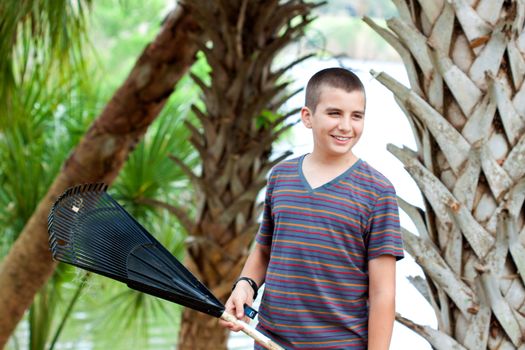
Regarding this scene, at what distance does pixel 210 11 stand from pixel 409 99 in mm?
1808

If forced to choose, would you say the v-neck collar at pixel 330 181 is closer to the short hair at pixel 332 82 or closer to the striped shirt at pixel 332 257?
the striped shirt at pixel 332 257

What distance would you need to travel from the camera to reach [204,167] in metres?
3.67

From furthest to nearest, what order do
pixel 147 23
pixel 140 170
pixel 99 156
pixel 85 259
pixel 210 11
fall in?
1. pixel 147 23
2. pixel 140 170
3. pixel 99 156
4. pixel 210 11
5. pixel 85 259

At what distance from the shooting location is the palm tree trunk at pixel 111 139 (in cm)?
416

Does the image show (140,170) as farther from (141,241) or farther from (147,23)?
(147,23)

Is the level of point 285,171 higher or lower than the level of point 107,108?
lower

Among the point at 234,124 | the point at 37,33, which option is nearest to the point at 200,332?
the point at 234,124

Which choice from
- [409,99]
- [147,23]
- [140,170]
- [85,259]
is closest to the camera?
[85,259]

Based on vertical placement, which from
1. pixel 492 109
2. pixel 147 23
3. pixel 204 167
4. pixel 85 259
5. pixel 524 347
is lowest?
pixel 524 347

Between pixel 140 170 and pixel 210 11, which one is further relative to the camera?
pixel 140 170

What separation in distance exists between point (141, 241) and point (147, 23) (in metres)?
11.9

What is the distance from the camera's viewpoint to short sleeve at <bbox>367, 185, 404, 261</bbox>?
5.24 feet

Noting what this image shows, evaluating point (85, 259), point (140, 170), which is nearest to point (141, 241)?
point (85, 259)

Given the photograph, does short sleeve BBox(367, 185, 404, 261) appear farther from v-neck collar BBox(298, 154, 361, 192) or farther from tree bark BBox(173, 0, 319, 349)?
tree bark BBox(173, 0, 319, 349)
